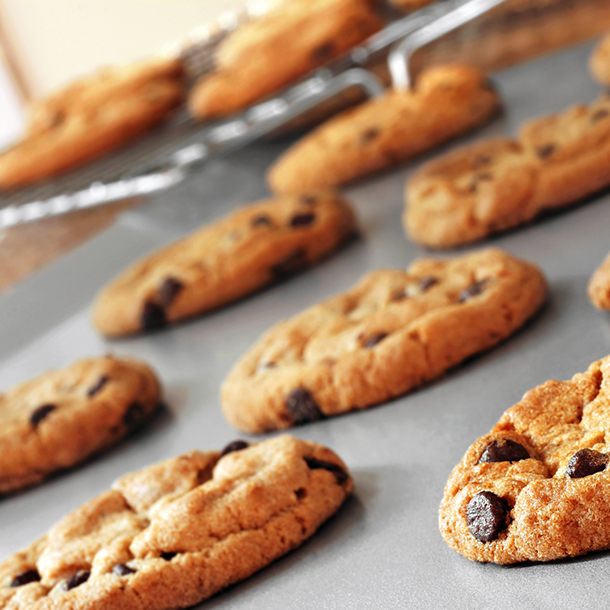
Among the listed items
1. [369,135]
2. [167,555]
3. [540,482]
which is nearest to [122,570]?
[167,555]

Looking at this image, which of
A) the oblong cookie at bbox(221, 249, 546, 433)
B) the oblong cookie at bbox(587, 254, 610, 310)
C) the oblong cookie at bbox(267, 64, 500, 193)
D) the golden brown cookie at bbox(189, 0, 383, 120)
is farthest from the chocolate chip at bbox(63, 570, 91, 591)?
the golden brown cookie at bbox(189, 0, 383, 120)

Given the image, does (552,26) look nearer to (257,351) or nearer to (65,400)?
(257,351)

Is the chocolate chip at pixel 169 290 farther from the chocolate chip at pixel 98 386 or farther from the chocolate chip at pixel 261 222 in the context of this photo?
the chocolate chip at pixel 98 386

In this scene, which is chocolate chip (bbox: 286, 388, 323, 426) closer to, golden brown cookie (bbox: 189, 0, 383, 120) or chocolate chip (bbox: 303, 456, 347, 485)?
chocolate chip (bbox: 303, 456, 347, 485)

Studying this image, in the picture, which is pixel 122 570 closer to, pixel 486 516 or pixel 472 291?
pixel 486 516

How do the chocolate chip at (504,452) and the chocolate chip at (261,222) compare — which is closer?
the chocolate chip at (504,452)

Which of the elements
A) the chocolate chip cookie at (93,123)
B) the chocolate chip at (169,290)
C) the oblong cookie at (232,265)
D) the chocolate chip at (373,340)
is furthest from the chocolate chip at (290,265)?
the chocolate chip cookie at (93,123)
